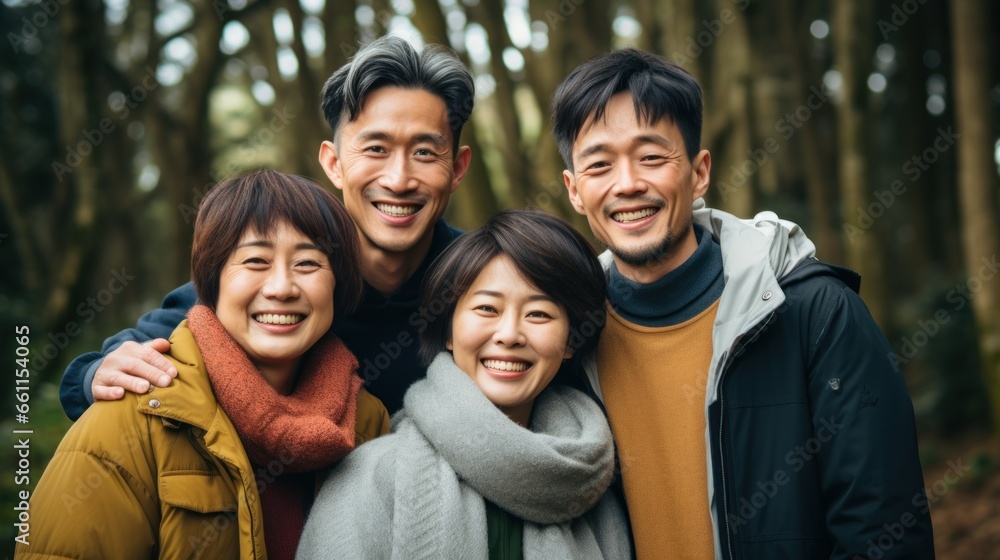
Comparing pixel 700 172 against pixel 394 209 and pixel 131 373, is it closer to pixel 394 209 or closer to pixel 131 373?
pixel 394 209

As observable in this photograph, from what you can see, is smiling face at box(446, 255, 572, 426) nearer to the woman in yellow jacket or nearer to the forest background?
the woman in yellow jacket

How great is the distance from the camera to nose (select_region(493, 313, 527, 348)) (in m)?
3.11

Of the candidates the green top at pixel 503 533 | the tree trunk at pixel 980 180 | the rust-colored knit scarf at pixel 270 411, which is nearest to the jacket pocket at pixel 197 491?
the rust-colored knit scarf at pixel 270 411

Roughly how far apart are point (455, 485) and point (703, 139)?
23.6ft

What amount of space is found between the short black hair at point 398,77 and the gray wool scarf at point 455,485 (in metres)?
1.55

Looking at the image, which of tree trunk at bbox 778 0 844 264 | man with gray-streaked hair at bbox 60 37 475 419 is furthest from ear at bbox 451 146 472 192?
tree trunk at bbox 778 0 844 264

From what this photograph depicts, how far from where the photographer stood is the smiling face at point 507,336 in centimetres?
315

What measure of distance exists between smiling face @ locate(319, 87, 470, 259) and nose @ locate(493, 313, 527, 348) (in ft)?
3.57

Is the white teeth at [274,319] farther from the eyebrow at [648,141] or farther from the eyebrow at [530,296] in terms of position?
the eyebrow at [648,141]

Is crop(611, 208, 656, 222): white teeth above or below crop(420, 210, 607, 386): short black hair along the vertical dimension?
above

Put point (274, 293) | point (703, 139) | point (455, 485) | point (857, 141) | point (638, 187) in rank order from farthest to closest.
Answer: point (703, 139) < point (857, 141) < point (638, 187) < point (274, 293) < point (455, 485)

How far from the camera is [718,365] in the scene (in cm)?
316

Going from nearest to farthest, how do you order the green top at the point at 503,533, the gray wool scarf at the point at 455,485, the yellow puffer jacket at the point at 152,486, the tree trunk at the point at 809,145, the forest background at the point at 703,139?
the yellow puffer jacket at the point at 152,486, the gray wool scarf at the point at 455,485, the green top at the point at 503,533, the forest background at the point at 703,139, the tree trunk at the point at 809,145

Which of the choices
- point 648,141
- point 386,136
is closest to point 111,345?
point 386,136
